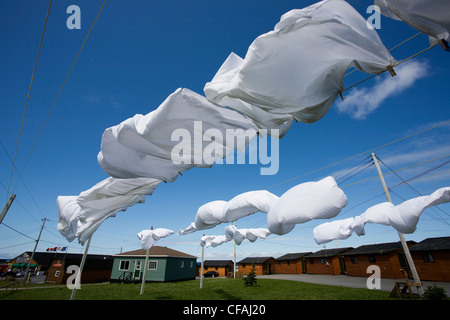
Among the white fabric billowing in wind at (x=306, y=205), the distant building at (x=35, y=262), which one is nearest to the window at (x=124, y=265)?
the distant building at (x=35, y=262)

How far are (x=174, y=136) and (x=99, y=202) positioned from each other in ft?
11.1

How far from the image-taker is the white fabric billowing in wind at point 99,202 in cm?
418

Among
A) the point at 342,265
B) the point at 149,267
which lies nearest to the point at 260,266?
the point at 342,265

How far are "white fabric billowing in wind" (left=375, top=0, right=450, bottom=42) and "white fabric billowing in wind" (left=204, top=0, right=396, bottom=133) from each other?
0.25 metres

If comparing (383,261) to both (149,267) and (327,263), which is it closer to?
(327,263)

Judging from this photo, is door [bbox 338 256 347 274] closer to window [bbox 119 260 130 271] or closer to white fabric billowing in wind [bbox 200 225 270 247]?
white fabric billowing in wind [bbox 200 225 270 247]

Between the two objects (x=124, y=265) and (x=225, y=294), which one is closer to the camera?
(x=225, y=294)

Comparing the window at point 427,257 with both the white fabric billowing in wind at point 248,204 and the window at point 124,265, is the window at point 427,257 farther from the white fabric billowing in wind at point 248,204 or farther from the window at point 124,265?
the window at point 124,265

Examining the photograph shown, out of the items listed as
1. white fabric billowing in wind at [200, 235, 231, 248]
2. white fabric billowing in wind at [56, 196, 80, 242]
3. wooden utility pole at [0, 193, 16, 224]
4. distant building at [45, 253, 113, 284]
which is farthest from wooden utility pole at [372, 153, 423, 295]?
distant building at [45, 253, 113, 284]

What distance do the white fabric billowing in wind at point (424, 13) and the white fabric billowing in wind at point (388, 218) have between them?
3794mm

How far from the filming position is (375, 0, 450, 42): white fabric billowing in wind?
1.46 meters

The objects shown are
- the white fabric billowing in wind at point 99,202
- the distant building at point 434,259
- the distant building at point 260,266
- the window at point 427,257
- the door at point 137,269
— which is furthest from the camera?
the distant building at point 260,266

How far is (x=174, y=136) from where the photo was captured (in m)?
2.62
